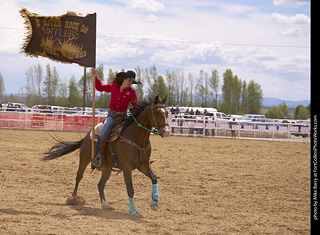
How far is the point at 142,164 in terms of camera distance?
698 centimetres

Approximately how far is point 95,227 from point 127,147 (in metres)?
1.54

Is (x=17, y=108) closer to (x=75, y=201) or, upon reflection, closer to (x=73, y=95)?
(x=75, y=201)

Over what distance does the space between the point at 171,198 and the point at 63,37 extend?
3619mm

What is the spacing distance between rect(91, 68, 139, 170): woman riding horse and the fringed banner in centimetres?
70

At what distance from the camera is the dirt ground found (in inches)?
231

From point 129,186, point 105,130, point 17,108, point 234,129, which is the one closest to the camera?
point 129,186

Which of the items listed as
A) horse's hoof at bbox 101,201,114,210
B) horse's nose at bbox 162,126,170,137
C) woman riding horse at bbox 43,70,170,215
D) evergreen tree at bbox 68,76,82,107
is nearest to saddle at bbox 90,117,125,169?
woman riding horse at bbox 43,70,170,215

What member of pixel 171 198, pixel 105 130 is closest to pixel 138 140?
pixel 105 130

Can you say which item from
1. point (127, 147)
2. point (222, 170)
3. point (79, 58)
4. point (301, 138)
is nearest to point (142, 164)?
point (127, 147)

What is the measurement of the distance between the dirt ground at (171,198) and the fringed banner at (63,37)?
261cm

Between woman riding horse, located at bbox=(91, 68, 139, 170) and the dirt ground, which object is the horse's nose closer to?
woman riding horse, located at bbox=(91, 68, 139, 170)

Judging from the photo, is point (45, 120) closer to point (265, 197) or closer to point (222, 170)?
point (222, 170)

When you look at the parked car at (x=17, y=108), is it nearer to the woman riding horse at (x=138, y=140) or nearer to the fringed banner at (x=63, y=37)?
the fringed banner at (x=63, y=37)

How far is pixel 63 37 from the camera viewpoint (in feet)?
24.5
